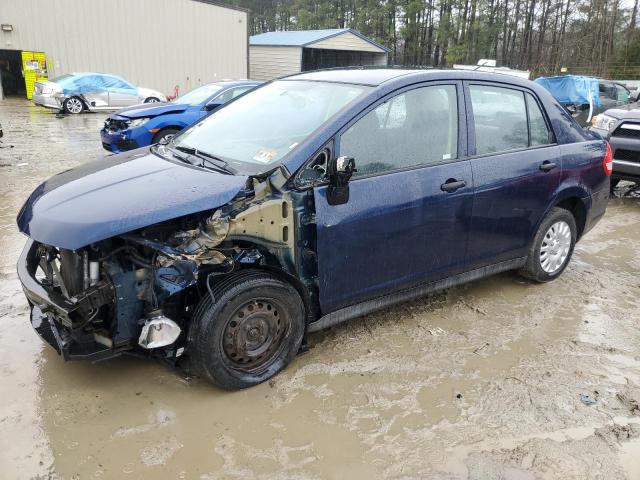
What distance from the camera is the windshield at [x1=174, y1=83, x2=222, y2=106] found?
9984 millimetres

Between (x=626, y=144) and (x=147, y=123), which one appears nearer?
(x=626, y=144)

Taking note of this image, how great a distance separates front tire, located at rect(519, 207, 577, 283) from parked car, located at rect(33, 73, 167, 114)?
52.7 feet

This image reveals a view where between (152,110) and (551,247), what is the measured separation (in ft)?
23.3

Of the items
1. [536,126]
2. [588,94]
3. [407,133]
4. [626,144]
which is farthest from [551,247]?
[588,94]

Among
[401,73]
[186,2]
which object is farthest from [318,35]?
[401,73]

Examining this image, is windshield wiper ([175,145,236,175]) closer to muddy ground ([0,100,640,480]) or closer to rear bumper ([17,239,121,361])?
rear bumper ([17,239,121,361])

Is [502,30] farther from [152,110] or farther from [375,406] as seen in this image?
[375,406]

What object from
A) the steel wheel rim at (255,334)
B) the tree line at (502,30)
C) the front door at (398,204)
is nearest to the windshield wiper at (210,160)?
the front door at (398,204)

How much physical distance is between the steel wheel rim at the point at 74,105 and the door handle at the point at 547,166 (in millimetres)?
17454

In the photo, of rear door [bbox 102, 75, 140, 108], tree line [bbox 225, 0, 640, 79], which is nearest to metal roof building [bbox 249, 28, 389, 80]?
tree line [bbox 225, 0, 640, 79]

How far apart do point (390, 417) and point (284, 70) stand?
3360 centimetres

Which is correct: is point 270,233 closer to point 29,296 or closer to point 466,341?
point 29,296

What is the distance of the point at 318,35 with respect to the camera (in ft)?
111

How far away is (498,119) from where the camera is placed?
3988 millimetres
